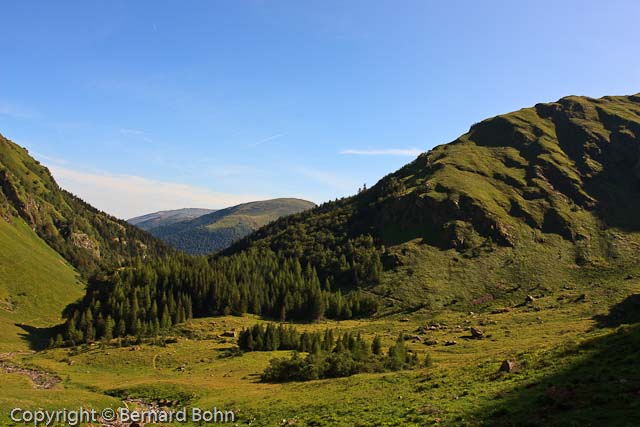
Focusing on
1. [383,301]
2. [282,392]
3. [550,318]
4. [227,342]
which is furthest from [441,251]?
[282,392]

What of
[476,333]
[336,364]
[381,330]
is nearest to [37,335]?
[381,330]

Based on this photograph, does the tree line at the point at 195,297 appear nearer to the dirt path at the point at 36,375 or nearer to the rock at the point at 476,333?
the dirt path at the point at 36,375

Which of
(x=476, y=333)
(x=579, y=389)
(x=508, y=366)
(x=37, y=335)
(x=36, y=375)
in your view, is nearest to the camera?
(x=579, y=389)

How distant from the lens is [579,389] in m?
32.3

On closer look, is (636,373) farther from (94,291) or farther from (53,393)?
(94,291)

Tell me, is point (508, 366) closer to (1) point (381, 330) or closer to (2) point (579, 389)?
(2) point (579, 389)

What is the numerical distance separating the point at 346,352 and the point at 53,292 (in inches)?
6958

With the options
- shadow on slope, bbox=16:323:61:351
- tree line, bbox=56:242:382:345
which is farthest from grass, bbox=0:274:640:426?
shadow on slope, bbox=16:323:61:351

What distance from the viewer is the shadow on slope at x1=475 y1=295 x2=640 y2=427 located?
27312 millimetres

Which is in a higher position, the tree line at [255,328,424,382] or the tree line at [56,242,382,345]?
the tree line at [56,242,382,345]

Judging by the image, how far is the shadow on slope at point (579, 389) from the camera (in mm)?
27312

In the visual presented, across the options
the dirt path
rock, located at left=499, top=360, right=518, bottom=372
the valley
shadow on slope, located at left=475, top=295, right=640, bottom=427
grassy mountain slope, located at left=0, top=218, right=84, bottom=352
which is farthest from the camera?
grassy mountain slope, located at left=0, top=218, right=84, bottom=352

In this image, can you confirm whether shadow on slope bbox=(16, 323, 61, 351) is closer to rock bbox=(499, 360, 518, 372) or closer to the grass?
the grass

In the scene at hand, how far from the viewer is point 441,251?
630 ft
